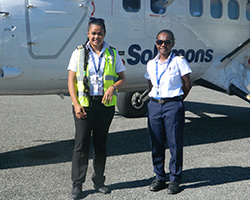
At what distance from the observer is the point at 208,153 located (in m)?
6.02

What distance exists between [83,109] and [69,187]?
1107 millimetres

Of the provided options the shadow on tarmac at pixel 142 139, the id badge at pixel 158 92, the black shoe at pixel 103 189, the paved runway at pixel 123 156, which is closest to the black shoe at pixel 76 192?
the paved runway at pixel 123 156

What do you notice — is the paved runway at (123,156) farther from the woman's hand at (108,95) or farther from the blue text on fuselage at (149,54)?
the blue text on fuselage at (149,54)

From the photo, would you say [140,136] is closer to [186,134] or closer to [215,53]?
[186,134]

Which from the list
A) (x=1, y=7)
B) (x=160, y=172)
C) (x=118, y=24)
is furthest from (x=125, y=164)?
(x=1, y=7)

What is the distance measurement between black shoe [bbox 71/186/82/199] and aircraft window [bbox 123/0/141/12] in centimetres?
334

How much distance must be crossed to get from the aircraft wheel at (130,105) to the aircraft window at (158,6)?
3.02m

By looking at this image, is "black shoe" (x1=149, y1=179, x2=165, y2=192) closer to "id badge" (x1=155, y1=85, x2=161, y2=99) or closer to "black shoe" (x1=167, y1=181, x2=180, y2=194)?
"black shoe" (x1=167, y1=181, x2=180, y2=194)

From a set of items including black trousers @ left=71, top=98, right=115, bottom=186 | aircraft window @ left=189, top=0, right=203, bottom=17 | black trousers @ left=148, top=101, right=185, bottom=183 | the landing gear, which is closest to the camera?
black trousers @ left=71, top=98, right=115, bottom=186

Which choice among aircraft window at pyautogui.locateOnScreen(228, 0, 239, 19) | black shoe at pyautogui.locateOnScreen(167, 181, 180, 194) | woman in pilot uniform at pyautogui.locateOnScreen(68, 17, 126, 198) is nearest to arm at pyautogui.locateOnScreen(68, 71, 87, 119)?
woman in pilot uniform at pyautogui.locateOnScreen(68, 17, 126, 198)

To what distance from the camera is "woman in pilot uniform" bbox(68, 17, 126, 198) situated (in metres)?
4.06

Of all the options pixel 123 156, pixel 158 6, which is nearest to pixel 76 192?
pixel 123 156

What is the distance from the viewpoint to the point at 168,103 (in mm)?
4270

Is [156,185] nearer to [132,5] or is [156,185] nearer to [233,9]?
[132,5]
